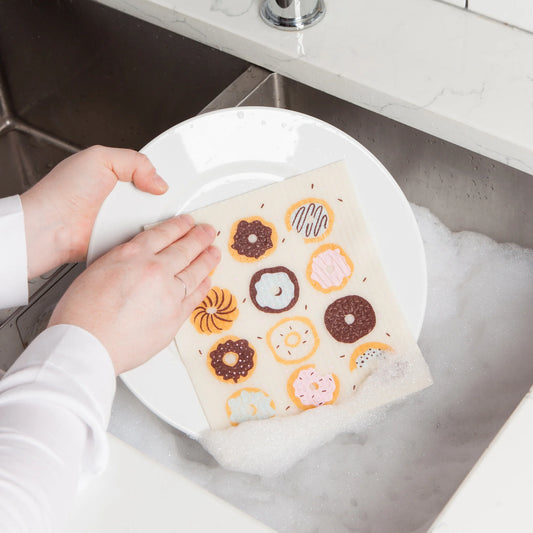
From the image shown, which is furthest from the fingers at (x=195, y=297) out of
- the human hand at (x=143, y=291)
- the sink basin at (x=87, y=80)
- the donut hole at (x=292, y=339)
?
the sink basin at (x=87, y=80)

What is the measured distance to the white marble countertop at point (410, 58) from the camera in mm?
982

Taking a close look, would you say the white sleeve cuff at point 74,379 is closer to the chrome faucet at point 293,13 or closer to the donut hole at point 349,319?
the donut hole at point 349,319

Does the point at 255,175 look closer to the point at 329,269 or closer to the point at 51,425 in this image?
the point at 329,269

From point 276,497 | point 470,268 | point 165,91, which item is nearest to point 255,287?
point 276,497

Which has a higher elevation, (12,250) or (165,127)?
(12,250)

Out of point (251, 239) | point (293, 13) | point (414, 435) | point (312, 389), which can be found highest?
point (293, 13)

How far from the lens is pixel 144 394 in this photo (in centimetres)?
90

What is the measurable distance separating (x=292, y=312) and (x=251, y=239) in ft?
0.32

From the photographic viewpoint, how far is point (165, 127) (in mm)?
1397

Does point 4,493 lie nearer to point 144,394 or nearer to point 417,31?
point 144,394

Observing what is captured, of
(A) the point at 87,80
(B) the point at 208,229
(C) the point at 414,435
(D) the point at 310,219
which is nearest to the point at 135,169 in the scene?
(B) the point at 208,229

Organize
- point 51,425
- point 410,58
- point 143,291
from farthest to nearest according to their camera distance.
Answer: point 410,58 < point 143,291 < point 51,425

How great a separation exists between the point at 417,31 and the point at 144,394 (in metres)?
0.60

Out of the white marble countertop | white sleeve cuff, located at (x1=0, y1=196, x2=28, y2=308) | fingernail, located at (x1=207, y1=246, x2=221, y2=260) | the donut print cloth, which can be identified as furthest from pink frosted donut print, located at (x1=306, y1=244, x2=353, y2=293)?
white sleeve cuff, located at (x1=0, y1=196, x2=28, y2=308)
